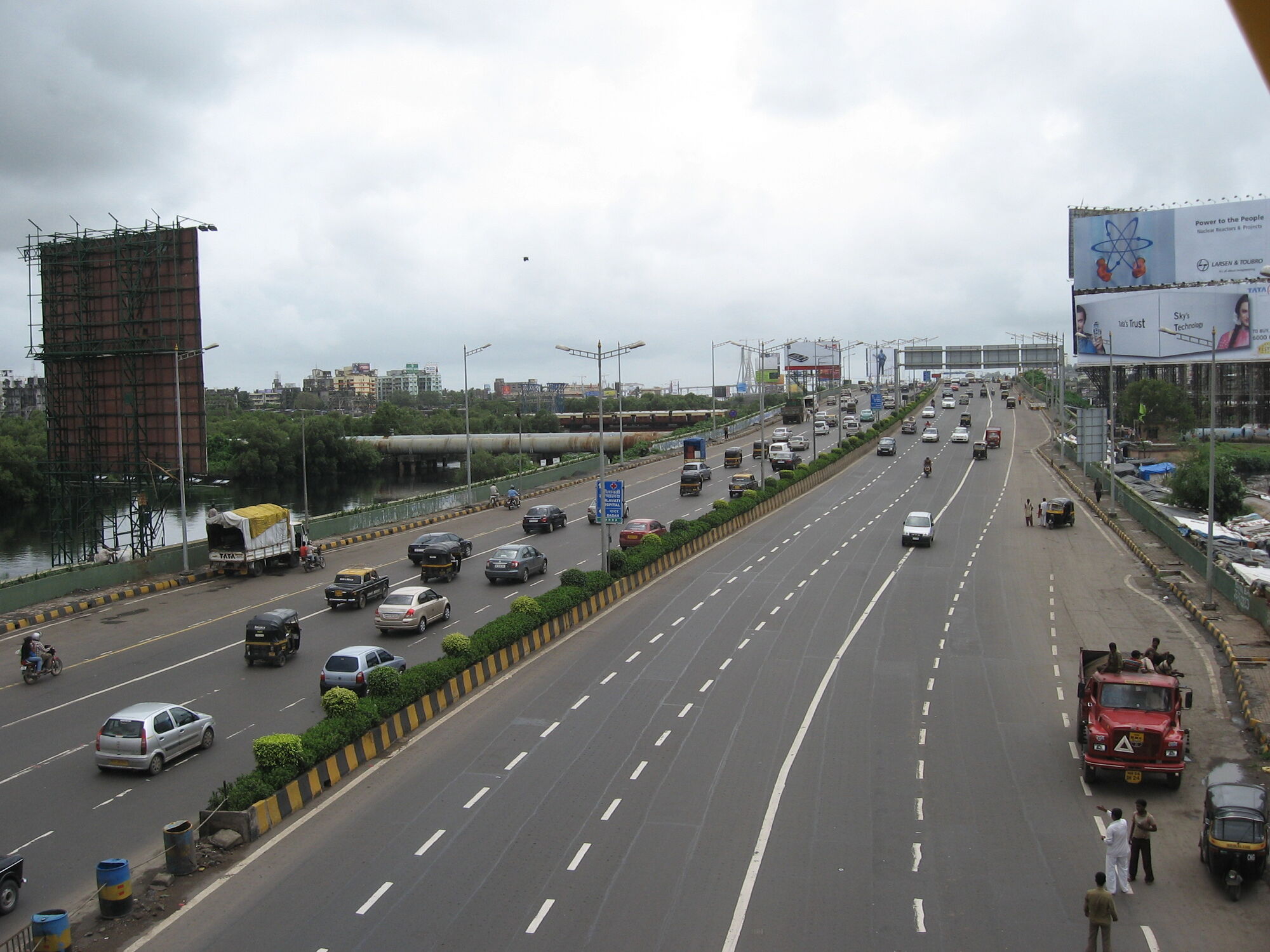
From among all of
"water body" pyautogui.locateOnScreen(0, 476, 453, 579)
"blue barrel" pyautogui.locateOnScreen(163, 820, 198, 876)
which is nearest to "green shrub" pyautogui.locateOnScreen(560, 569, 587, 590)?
"blue barrel" pyautogui.locateOnScreen(163, 820, 198, 876)

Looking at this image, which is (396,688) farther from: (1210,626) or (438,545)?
(1210,626)

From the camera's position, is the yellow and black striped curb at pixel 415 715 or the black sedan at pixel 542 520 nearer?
the yellow and black striped curb at pixel 415 715

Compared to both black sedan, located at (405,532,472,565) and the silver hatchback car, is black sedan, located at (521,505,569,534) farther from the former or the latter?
the silver hatchback car

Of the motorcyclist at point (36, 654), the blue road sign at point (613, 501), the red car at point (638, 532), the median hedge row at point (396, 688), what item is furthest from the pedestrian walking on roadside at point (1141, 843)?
the red car at point (638, 532)

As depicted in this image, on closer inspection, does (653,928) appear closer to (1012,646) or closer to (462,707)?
(462,707)

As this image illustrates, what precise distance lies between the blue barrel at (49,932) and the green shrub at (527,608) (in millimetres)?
16065

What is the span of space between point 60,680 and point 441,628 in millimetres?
9948

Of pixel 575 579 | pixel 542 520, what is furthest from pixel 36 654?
pixel 542 520

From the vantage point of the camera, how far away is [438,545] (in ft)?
128

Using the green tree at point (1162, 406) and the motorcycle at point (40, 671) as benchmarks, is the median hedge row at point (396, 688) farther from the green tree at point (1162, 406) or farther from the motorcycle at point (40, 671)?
the green tree at point (1162, 406)

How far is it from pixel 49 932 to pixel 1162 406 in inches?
4576

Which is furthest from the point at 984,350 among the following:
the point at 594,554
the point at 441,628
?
the point at 441,628

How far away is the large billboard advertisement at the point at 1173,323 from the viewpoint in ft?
281

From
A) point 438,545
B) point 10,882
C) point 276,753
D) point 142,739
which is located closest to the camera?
point 10,882
